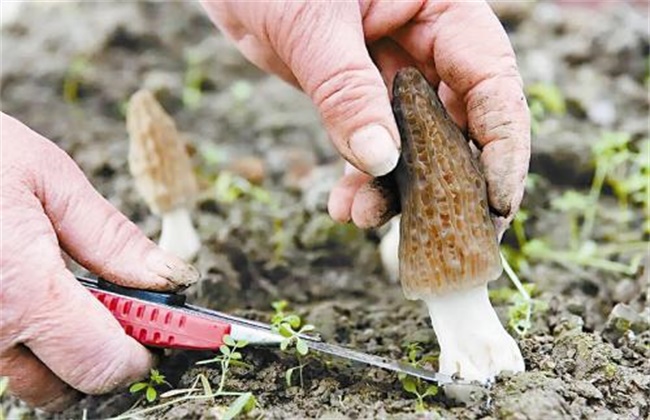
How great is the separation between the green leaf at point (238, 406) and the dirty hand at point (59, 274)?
0.21m

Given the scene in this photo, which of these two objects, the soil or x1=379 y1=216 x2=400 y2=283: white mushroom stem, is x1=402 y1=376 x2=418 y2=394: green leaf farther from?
x1=379 y1=216 x2=400 y2=283: white mushroom stem

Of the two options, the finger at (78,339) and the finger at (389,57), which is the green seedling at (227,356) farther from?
the finger at (389,57)

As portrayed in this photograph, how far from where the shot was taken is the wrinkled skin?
1374 mm

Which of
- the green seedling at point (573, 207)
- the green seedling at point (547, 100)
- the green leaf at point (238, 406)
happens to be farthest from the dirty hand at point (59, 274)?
the green seedling at point (547, 100)

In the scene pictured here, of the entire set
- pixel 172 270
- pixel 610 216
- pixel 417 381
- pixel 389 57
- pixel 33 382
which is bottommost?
pixel 610 216

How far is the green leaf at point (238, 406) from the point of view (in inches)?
51.6

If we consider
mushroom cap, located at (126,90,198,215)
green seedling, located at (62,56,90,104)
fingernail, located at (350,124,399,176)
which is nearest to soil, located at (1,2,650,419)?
green seedling, located at (62,56,90,104)

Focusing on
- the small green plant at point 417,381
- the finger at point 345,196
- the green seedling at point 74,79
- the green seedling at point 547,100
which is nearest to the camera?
the small green plant at point 417,381

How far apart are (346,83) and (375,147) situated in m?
0.11

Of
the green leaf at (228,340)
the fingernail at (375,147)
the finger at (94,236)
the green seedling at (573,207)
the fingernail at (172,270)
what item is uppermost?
the fingernail at (375,147)

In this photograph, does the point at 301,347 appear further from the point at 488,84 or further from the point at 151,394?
the point at 488,84

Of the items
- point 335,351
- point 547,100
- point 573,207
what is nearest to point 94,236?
point 335,351

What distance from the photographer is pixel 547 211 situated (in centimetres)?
Result: 236

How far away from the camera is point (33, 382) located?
1469mm
